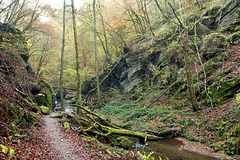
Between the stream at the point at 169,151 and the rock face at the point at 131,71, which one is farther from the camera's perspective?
the rock face at the point at 131,71

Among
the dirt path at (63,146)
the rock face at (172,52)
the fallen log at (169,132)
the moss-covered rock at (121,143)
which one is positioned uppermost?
the rock face at (172,52)

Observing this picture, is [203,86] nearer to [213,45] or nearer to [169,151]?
[213,45]

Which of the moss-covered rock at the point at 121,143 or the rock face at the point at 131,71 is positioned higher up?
the rock face at the point at 131,71

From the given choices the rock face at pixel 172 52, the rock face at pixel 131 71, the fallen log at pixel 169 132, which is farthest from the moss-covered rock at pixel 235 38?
the fallen log at pixel 169 132

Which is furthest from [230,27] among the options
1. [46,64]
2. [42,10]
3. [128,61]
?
[46,64]

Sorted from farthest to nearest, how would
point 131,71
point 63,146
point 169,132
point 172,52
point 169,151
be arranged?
point 131,71
point 172,52
point 169,132
point 169,151
point 63,146

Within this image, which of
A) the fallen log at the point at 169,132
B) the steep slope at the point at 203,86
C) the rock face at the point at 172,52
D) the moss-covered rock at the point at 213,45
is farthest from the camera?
the rock face at the point at 172,52

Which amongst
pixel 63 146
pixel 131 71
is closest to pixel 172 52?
pixel 131 71

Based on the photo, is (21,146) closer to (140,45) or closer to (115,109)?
(115,109)

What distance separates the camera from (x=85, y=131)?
7770 mm

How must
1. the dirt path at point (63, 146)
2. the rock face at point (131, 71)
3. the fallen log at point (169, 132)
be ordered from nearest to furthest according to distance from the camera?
the dirt path at point (63, 146) < the fallen log at point (169, 132) < the rock face at point (131, 71)

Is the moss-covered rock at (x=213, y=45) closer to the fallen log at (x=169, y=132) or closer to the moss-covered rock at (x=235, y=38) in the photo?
the moss-covered rock at (x=235, y=38)

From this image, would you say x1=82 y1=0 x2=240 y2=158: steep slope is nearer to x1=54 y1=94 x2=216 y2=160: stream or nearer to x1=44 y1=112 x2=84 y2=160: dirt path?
x1=54 y1=94 x2=216 y2=160: stream

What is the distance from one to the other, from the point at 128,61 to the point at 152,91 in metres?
6.76
